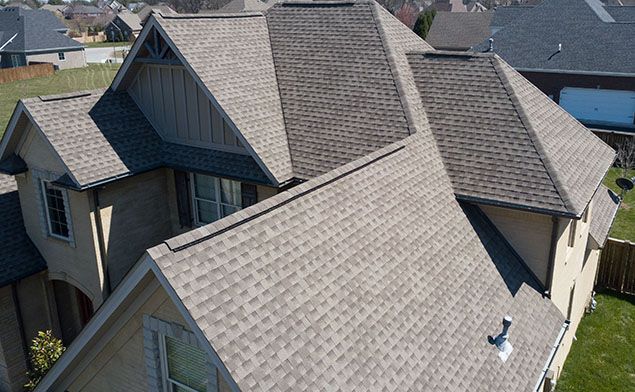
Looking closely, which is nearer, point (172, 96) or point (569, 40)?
point (172, 96)

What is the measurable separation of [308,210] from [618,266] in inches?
514

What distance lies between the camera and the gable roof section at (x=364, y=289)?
708cm

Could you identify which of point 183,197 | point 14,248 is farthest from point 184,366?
point 14,248

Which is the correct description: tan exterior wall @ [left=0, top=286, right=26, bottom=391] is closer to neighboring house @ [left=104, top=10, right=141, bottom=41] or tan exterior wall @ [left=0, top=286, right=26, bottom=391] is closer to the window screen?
the window screen

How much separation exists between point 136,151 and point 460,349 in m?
9.60

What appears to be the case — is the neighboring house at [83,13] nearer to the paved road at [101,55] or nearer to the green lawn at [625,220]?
the paved road at [101,55]

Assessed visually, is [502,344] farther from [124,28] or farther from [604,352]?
[124,28]

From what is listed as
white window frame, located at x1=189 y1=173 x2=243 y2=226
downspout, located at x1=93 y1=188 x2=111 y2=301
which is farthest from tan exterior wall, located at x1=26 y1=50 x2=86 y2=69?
downspout, located at x1=93 y1=188 x2=111 y2=301

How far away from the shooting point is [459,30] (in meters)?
59.7

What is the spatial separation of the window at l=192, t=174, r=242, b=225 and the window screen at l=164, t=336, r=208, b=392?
6516mm

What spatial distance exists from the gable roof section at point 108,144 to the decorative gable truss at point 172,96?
24 centimetres

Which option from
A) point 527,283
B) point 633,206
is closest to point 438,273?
point 527,283

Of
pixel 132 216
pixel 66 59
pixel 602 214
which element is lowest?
pixel 66 59

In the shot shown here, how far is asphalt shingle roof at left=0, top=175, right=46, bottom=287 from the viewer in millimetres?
14094
